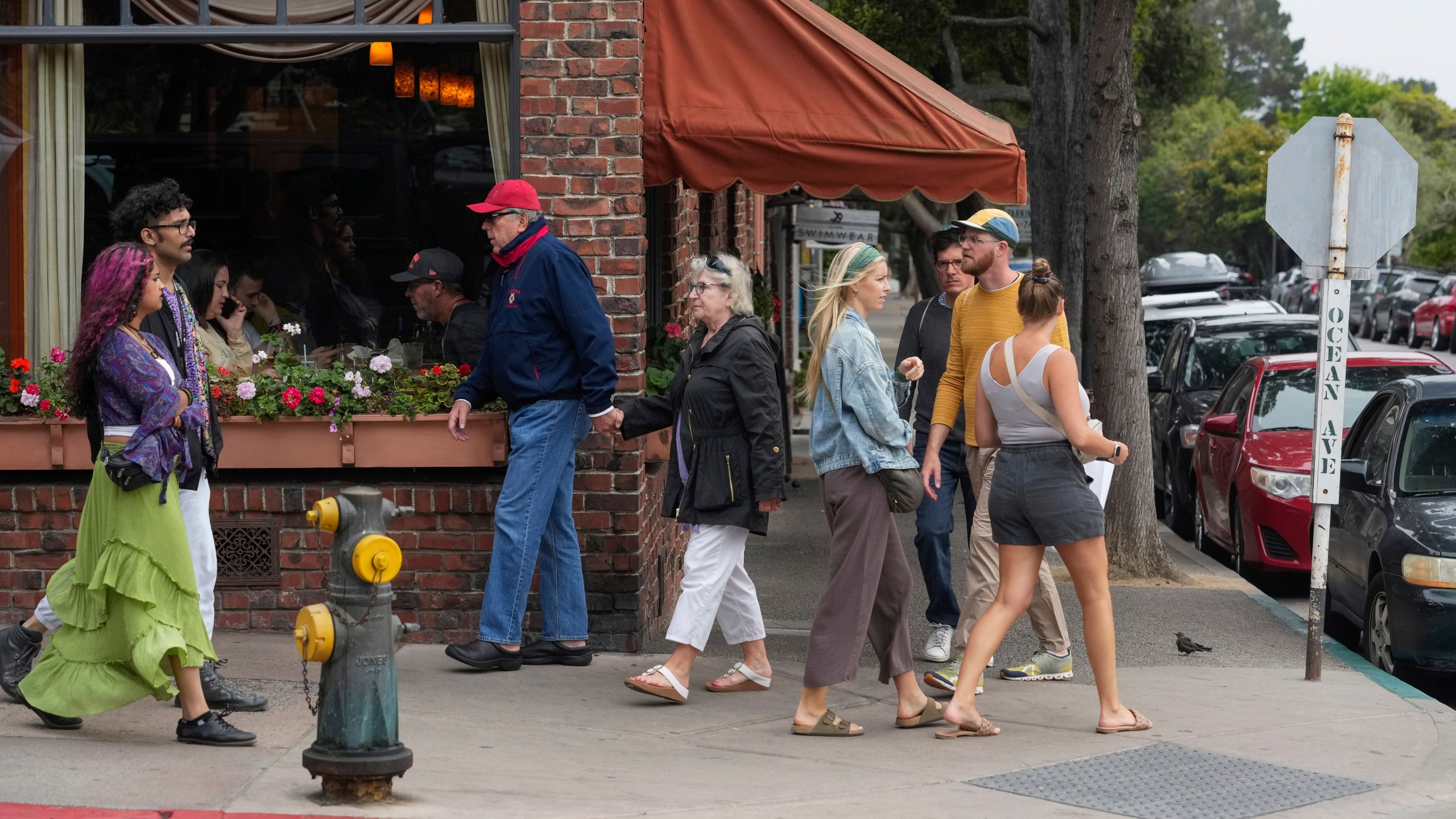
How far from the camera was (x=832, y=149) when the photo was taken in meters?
7.54

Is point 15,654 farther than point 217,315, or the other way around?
point 217,315

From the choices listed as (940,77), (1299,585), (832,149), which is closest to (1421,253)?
(940,77)

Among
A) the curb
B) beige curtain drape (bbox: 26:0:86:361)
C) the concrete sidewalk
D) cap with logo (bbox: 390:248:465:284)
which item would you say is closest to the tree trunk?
the curb

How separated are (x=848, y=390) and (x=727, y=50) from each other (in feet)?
7.25

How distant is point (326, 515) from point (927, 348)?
140 inches

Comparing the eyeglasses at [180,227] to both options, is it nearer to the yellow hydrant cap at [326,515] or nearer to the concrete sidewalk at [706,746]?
the yellow hydrant cap at [326,515]

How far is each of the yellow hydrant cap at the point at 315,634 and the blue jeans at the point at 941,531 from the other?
10.6 ft

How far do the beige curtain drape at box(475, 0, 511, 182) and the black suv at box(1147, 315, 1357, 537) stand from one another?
7.93 meters

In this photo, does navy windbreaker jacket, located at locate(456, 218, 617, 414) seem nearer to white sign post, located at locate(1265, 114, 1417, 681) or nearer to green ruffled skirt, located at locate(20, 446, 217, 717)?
green ruffled skirt, located at locate(20, 446, 217, 717)

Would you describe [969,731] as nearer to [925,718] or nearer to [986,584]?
[925,718]

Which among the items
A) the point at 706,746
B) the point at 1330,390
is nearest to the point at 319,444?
the point at 706,746

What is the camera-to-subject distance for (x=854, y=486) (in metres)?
6.21

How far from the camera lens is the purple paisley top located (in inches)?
215

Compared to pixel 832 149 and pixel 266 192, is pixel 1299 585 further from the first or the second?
pixel 266 192
